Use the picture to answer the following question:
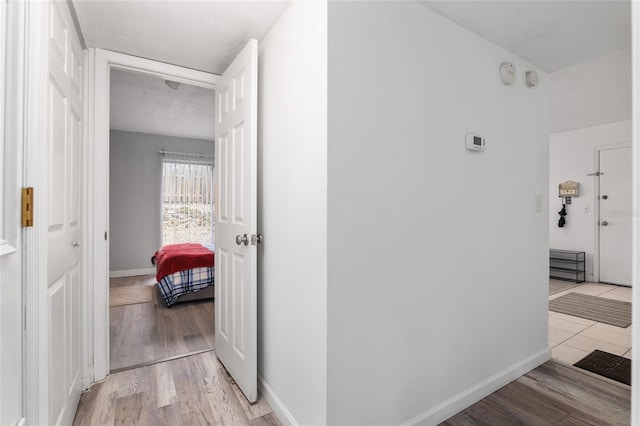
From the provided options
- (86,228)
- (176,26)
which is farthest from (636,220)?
(86,228)

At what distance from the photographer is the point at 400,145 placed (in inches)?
60.9

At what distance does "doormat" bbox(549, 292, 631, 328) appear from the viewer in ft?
10.7

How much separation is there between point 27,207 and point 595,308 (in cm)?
505

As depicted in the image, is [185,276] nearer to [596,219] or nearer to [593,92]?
[593,92]

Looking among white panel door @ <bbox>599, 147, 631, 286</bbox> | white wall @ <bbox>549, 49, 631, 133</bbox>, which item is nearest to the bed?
white wall @ <bbox>549, 49, 631, 133</bbox>

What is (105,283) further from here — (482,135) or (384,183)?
(482,135)

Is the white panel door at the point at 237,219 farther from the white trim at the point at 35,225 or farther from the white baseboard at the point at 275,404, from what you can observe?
the white trim at the point at 35,225

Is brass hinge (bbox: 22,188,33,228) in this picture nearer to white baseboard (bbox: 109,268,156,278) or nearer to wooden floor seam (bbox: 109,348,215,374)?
wooden floor seam (bbox: 109,348,215,374)

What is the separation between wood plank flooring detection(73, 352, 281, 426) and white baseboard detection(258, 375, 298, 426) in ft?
0.10

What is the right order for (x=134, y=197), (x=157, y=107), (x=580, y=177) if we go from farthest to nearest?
(x=134, y=197) < (x=580, y=177) < (x=157, y=107)

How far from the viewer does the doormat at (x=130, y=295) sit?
3.76m

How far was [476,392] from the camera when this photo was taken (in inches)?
73.4

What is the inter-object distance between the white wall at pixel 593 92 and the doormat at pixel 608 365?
7.59ft

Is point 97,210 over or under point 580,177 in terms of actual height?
under
